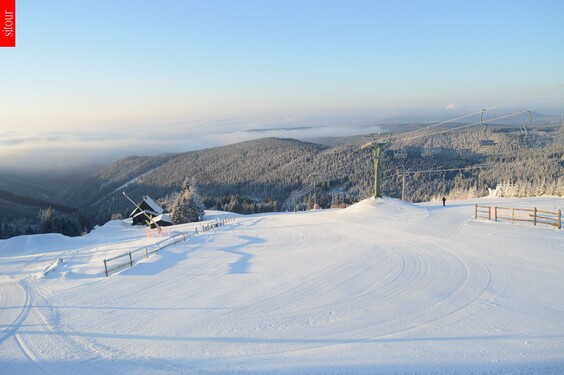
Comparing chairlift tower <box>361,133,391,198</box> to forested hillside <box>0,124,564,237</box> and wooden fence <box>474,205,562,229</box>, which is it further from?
forested hillside <box>0,124,564,237</box>

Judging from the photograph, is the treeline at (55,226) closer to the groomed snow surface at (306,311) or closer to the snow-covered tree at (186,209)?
the snow-covered tree at (186,209)

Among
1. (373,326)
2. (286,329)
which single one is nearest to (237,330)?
(286,329)

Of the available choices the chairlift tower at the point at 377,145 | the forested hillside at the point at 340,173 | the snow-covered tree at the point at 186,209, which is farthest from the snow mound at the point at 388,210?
the forested hillside at the point at 340,173

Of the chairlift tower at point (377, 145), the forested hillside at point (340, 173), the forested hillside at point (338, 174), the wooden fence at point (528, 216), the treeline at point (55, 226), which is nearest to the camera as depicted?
the wooden fence at point (528, 216)

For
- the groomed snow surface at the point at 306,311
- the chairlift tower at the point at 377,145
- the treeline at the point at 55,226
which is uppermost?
the chairlift tower at the point at 377,145

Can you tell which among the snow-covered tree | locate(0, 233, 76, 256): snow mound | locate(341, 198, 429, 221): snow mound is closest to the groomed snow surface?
locate(341, 198, 429, 221): snow mound

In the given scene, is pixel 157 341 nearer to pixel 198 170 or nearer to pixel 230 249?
pixel 230 249
